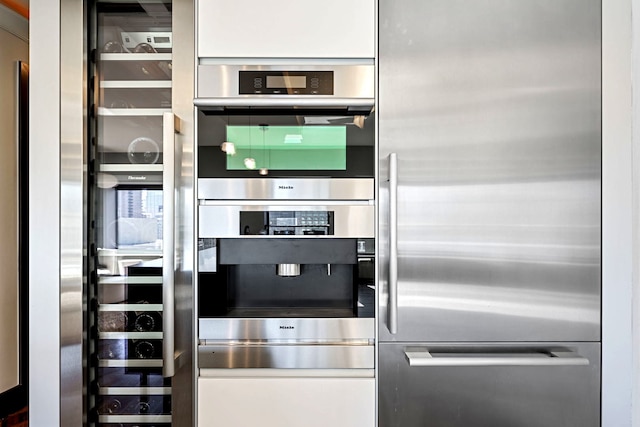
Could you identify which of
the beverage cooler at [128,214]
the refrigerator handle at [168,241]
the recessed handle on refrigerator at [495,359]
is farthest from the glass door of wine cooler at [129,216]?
the recessed handle on refrigerator at [495,359]

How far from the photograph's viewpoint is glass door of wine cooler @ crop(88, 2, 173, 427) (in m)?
1.36

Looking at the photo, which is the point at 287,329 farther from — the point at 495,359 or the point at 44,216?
the point at 44,216

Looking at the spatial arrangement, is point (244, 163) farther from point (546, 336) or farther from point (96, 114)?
point (546, 336)

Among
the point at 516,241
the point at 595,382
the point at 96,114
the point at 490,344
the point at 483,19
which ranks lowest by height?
the point at 595,382

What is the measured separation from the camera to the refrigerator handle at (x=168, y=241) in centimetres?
125

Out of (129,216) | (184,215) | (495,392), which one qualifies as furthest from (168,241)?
(495,392)

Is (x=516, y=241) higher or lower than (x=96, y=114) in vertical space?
lower

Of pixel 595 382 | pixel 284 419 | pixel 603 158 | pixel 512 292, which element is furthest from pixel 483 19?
pixel 284 419

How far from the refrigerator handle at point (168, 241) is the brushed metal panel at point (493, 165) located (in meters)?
0.66

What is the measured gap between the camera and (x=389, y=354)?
1.33m

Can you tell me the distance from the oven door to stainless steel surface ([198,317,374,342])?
473 millimetres

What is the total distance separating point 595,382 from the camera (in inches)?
52.1
